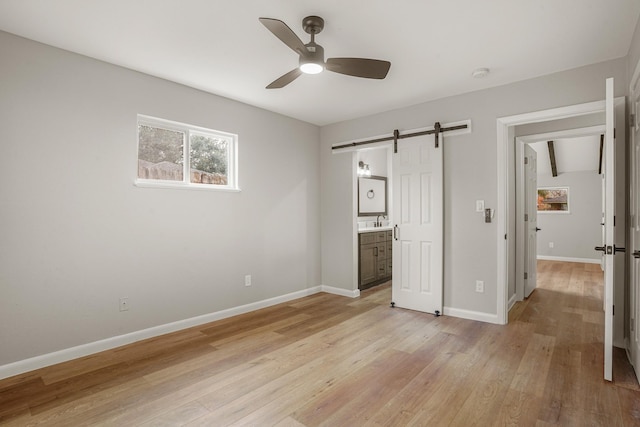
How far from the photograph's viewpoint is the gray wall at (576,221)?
299 inches

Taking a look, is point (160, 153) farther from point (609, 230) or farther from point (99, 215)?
point (609, 230)

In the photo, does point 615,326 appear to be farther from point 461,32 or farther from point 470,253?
point 461,32

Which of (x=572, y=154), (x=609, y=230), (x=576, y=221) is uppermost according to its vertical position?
(x=572, y=154)

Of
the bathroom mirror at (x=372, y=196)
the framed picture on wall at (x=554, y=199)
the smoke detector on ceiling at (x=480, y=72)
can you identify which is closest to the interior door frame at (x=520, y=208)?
the smoke detector on ceiling at (x=480, y=72)

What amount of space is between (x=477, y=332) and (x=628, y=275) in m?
1.35

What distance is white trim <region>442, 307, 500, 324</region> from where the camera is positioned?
11.8 feet

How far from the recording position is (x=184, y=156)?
359 centimetres

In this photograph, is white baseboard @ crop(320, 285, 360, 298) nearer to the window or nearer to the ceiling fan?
the window

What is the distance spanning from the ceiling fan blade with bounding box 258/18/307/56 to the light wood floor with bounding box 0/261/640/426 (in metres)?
2.32

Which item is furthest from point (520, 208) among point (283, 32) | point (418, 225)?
point (283, 32)

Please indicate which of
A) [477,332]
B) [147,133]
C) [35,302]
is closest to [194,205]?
[147,133]

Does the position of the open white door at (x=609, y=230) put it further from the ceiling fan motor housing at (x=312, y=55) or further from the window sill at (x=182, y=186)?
the window sill at (x=182, y=186)

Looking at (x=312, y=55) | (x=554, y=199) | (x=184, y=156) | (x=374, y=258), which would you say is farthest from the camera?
(x=554, y=199)

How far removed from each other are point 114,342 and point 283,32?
2.97 metres
